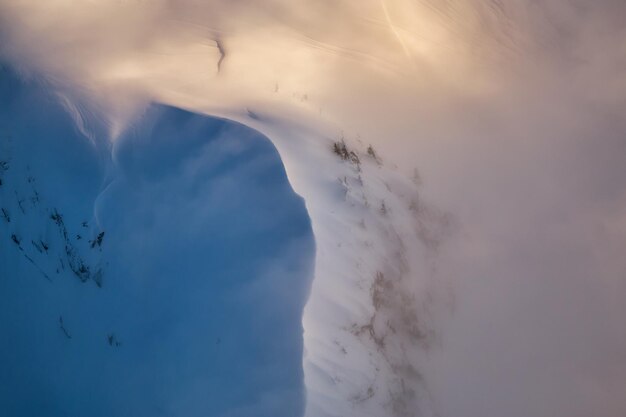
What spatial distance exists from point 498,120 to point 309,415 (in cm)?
473

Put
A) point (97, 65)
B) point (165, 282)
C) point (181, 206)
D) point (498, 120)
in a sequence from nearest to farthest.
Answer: point (165, 282)
point (181, 206)
point (97, 65)
point (498, 120)

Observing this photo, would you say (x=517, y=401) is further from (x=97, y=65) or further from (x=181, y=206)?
(x=97, y=65)

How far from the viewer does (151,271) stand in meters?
3.61

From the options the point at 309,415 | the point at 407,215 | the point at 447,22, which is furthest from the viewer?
the point at 447,22

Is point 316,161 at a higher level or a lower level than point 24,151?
higher

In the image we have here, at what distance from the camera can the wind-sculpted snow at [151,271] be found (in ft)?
10.1

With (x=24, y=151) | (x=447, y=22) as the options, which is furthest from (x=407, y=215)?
(x=447, y=22)

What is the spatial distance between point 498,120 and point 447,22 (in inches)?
72.1

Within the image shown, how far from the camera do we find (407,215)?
15.2 feet

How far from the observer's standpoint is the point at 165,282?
11.6ft

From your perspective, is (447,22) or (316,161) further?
(447,22)

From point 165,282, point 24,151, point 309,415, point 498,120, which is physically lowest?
point 24,151

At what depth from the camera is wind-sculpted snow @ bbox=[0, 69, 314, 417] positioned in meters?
3.07

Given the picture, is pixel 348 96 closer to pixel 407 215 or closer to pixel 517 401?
pixel 407 215
